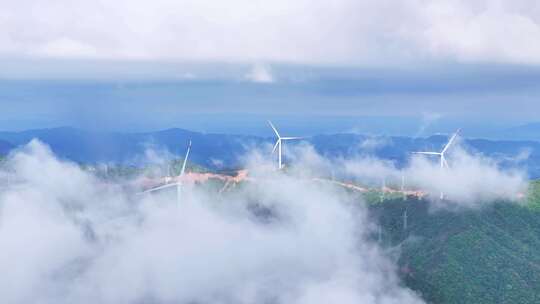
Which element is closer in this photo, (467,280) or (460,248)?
(467,280)

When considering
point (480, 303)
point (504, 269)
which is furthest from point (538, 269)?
point (480, 303)

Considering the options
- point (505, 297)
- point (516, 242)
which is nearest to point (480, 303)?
point (505, 297)

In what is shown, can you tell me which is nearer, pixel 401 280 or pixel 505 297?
pixel 505 297

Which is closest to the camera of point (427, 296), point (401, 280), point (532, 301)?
point (532, 301)

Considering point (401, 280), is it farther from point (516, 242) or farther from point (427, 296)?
point (516, 242)

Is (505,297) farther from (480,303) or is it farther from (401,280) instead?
(401,280)

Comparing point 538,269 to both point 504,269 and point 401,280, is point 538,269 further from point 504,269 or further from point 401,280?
point 401,280

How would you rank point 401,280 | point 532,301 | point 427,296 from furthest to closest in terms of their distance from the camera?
point 401,280 → point 427,296 → point 532,301
